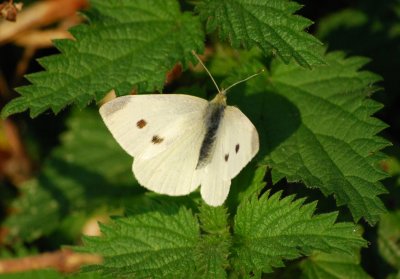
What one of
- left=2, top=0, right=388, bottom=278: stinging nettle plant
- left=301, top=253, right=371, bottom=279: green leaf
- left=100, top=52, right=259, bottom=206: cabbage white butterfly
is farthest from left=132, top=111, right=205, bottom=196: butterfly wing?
left=301, top=253, right=371, bottom=279: green leaf

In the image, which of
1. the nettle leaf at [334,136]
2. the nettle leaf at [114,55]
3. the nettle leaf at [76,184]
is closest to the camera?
the nettle leaf at [334,136]

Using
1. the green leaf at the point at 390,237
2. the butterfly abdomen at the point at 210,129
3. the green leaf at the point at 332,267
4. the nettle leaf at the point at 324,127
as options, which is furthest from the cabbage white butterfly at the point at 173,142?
the green leaf at the point at 390,237

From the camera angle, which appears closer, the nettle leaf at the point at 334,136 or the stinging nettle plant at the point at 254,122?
the stinging nettle plant at the point at 254,122

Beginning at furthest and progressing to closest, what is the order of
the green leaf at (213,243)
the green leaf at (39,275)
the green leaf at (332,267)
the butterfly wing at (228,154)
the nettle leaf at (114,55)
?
the green leaf at (39,275) → the green leaf at (332,267) → the nettle leaf at (114,55) → the green leaf at (213,243) → the butterfly wing at (228,154)

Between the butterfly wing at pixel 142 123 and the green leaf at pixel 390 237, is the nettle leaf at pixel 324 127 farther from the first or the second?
the green leaf at pixel 390 237

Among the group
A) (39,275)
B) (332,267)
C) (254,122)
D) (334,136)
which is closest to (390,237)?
(332,267)

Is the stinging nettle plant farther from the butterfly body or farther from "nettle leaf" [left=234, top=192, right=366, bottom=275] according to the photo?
the butterfly body

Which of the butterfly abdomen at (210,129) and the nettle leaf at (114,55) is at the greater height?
the nettle leaf at (114,55)

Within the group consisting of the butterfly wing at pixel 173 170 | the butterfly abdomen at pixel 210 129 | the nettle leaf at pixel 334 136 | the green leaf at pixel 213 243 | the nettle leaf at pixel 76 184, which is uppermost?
the butterfly abdomen at pixel 210 129

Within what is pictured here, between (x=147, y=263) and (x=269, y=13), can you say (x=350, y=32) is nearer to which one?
(x=269, y=13)
